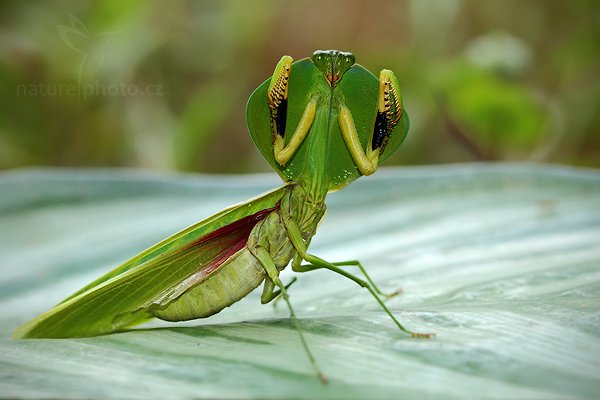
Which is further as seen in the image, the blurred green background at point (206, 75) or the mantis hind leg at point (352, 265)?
the blurred green background at point (206, 75)

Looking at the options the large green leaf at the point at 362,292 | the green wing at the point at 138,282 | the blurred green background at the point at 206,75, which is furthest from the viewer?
the blurred green background at the point at 206,75

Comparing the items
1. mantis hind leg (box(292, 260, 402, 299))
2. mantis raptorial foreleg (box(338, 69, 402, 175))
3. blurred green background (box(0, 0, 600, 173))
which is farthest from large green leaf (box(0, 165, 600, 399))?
blurred green background (box(0, 0, 600, 173))

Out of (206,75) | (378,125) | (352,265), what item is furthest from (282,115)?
(206,75)

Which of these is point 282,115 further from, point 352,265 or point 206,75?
point 206,75

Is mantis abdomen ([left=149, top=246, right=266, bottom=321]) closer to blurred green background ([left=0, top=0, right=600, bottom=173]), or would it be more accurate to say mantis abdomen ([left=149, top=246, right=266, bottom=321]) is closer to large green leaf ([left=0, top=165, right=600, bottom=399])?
large green leaf ([left=0, top=165, right=600, bottom=399])

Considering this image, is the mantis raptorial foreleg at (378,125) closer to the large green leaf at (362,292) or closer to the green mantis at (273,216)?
the green mantis at (273,216)

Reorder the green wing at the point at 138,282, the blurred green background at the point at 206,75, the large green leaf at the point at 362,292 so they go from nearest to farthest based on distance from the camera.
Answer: the large green leaf at the point at 362,292 < the green wing at the point at 138,282 < the blurred green background at the point at 206,75

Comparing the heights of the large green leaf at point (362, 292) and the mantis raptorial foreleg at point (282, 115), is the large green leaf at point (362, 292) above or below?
below

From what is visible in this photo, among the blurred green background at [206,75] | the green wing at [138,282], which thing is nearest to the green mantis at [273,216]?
the green wing at [138,282]
